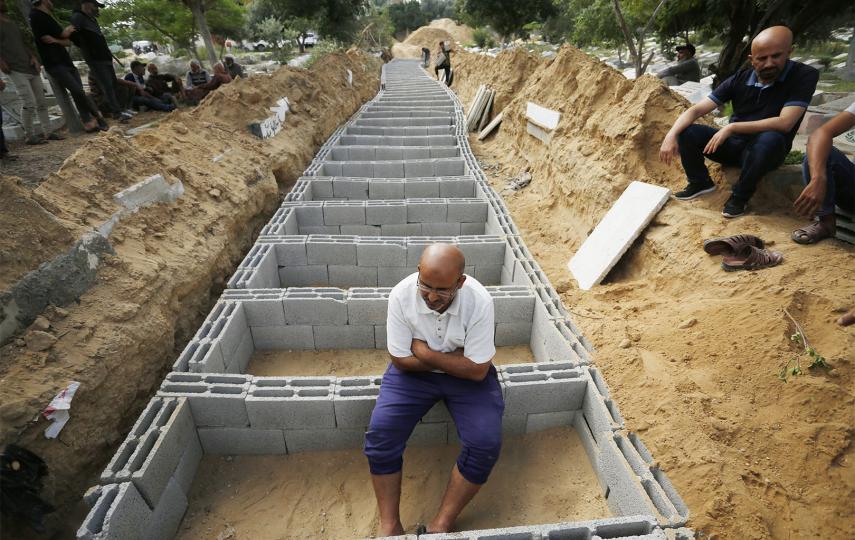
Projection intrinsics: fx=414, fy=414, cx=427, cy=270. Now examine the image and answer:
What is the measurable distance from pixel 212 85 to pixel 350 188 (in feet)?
19.6

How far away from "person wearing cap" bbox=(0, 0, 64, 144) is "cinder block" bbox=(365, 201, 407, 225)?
174 inches

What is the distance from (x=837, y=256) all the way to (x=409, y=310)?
2.69m

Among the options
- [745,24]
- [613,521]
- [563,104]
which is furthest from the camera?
[745,24]

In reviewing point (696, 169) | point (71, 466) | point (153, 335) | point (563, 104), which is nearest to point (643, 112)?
point (696, 169)

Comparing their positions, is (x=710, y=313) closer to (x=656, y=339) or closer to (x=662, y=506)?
(x=656, y=339)

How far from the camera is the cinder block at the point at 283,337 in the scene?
344cm

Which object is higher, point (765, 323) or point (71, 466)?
point (765, 323)

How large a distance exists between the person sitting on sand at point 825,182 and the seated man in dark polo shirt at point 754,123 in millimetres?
301

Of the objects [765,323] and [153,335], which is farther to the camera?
[153,335]

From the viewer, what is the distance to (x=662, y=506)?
1965mm

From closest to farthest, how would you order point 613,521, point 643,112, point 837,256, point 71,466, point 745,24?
1. point 613,521
2. point 71,466
3. point 837,256
4. point 643,112
5. point 745,24

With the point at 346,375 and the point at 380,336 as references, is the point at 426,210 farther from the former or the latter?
the point at 346,375

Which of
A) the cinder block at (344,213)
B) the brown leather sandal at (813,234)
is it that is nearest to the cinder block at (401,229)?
the cinder block at (344,213)

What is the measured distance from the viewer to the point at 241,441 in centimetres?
261
